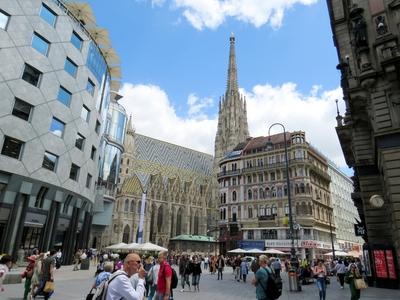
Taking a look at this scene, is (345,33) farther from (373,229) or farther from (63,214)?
(63,214)

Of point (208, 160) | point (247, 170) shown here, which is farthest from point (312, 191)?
point (208, 160)

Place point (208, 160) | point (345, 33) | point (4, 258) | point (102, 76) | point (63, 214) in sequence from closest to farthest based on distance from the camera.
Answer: point (4, 258) → point (345, 33) → point (63, 214) → point (102, 76) → point (208, 160)

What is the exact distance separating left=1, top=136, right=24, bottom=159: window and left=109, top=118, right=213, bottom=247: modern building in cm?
5445

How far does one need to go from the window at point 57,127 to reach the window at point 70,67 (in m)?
5.41

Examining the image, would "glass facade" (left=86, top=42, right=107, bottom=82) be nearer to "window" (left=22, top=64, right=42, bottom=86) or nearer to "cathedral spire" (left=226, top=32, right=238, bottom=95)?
"window" (left=22, top=64, right=42, bottom=86)

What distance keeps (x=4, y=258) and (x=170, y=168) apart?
100 m

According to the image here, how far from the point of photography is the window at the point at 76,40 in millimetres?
31288

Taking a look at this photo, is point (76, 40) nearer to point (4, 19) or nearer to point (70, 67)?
point (70, 67)

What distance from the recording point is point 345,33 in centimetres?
2300

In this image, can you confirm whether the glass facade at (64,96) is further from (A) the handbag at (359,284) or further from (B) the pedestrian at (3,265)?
(A) the handbag at (359,284)

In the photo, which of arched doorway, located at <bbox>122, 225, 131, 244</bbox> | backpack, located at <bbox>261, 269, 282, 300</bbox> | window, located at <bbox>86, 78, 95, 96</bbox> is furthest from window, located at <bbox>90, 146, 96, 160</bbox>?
arched doorway, located at <bbox>122, 225, 131, 244</bbox>

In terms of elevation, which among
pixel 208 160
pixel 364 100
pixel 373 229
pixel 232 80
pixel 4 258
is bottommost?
pixel 4 258

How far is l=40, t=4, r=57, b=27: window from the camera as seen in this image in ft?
90.8

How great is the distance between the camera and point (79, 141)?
32094 millimetres
